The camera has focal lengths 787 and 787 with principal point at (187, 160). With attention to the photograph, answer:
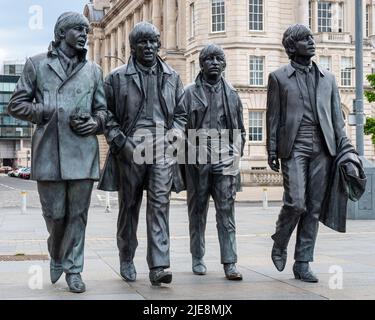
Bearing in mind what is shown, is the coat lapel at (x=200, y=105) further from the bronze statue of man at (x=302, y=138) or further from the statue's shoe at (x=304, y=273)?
the statue's shoe at (x=304, y=273)

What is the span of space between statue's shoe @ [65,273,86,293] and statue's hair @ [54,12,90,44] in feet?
7.18

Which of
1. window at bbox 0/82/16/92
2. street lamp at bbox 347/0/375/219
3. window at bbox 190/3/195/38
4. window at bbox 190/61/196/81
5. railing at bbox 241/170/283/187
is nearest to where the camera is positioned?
street lamp at bbox 347/0/375/219

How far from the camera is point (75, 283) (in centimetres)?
712

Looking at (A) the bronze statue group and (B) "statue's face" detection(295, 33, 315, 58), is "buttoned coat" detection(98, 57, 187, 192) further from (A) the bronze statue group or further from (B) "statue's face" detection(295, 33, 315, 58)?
(B) "statue's face" detection(295, 33, 315, 58)

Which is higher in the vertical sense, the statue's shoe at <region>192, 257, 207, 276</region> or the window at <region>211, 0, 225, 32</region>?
the window at <region>211, 0, 225, 32</region>

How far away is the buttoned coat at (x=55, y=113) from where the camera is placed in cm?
714

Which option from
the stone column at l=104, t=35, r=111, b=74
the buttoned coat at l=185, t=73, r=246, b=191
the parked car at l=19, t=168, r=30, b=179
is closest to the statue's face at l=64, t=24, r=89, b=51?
the buttoned coat at l=185, t=73, r=246, b=191

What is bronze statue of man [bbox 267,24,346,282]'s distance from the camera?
7.95 m

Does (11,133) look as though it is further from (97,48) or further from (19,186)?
(19,186)

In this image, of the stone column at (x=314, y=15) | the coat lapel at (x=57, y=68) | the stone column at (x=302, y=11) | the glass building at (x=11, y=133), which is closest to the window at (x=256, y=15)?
the stone column at (x=302, y=11)

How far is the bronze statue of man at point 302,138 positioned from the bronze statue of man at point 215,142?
0.47m

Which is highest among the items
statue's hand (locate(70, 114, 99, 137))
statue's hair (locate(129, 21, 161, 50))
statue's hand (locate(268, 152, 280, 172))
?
statue's hair (locate(129, 21, 161, 50))
